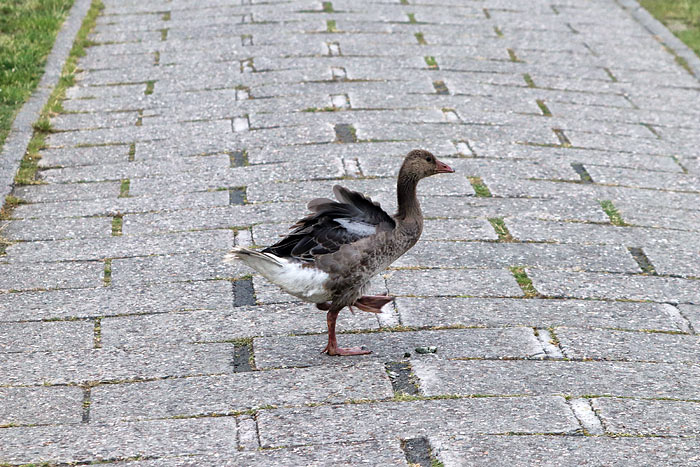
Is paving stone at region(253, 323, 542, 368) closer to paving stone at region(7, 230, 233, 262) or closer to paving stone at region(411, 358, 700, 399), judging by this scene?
paving stone at region(411, 358, 700, 399)

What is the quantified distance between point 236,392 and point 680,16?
24.5ft

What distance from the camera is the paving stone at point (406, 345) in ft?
13.5

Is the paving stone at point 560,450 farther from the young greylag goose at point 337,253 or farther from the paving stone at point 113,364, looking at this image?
the paving stone at point 113,364

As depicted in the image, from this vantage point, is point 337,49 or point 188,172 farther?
point 337,49

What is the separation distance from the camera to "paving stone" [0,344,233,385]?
391 cm

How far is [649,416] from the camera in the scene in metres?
3.71

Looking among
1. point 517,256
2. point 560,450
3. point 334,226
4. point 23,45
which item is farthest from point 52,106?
point 560,450

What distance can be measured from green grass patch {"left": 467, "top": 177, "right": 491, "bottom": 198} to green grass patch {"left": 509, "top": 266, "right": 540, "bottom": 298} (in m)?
0.92

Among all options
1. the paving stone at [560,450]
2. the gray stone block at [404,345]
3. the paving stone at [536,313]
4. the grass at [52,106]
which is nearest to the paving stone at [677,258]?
the paving stone at [536,313]

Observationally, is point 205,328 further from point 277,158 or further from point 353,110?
point 353,110

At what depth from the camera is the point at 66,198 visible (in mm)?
5664

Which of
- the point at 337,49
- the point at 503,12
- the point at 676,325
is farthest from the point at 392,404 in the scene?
the point at 503,12

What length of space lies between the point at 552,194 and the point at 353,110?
69.4 inches

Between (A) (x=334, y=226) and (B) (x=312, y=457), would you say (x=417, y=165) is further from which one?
(B) (x=312, y=457)
